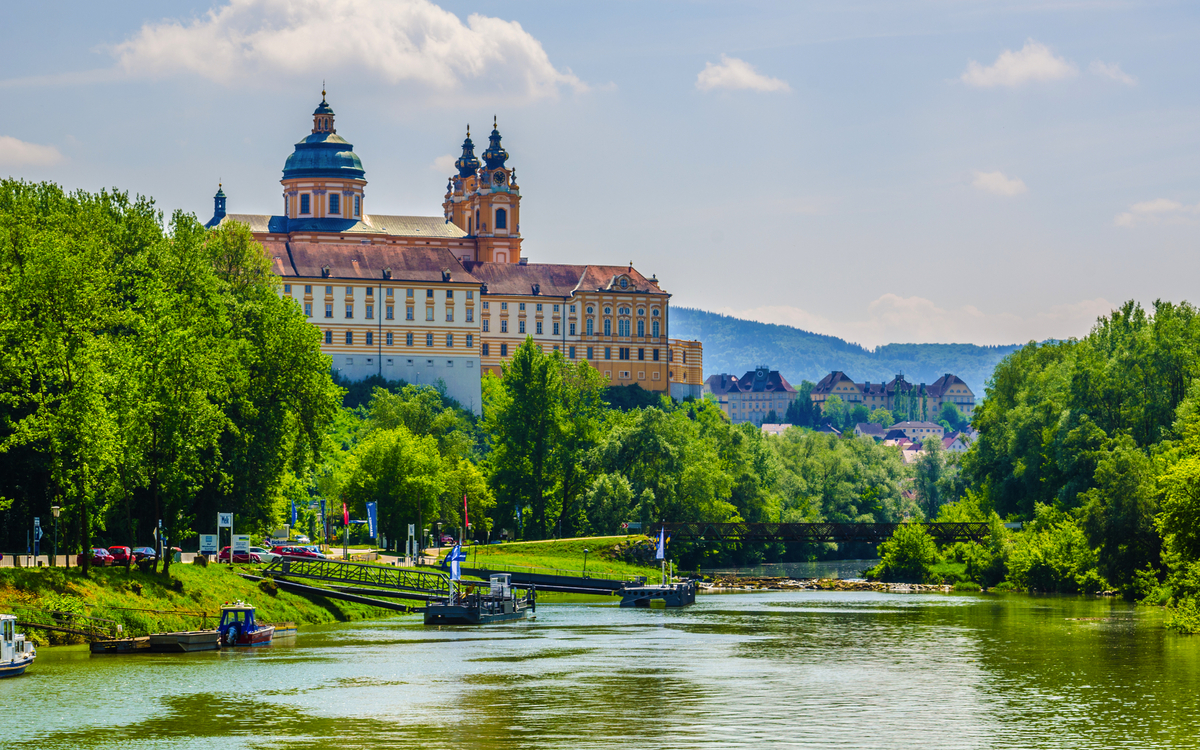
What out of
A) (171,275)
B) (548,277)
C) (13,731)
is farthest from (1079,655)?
(548,277)

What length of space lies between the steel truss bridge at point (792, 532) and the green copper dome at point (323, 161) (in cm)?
9108

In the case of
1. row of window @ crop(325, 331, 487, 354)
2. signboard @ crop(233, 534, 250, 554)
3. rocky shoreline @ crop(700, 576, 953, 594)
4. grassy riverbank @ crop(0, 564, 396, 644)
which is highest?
row of window @ crop(325, 331, 487, 354)

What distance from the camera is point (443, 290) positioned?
571ft

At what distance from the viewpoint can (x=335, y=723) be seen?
1458 inches

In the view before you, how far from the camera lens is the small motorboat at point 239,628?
2114 inches

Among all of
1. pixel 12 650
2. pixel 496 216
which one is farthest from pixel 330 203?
pixel 12 650

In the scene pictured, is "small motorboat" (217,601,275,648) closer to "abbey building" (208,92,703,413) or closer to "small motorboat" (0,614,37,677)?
"small motorboat" (0,614,37,677)

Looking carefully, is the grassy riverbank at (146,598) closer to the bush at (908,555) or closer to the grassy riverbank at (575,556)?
the grassy riverbank at (575,556)

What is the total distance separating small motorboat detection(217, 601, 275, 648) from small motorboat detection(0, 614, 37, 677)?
978 centimetres

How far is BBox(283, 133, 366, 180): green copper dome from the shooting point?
610ft

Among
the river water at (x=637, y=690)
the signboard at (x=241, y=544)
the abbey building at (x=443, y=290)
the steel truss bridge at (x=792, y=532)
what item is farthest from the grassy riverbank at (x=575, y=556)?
the abbey building at (x=443, y=290)

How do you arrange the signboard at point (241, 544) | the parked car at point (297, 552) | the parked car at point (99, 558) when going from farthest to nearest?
the parked car at point (297, 552) < the signboard at point (241, 544) < the parked car at point (99, 558)

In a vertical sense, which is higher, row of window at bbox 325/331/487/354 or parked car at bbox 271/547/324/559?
row of window at bbox 325/331/487/354

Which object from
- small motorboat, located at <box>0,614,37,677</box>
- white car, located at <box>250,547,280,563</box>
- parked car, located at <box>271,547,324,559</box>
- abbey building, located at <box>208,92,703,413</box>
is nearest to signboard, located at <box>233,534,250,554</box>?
white car, located at <box>250,547,280,563</box>
